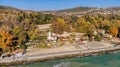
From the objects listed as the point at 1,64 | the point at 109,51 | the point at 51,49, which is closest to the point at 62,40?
the point at 51,49

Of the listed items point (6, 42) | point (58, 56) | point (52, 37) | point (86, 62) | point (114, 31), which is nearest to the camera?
point (86, 62)

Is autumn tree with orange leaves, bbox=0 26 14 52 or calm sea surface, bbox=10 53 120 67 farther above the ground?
autumn tree with orange leaves, bbox=0 26 14 52

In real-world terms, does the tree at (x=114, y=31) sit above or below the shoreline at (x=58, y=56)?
above

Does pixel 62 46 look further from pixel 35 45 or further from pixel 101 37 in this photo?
pixel 101 37

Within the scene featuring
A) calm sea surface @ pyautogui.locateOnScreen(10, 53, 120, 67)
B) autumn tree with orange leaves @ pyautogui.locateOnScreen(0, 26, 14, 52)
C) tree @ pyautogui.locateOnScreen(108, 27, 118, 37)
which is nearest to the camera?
calm sea surface @ pyautogui.locateOnScreen(10, 53, 120, 67)

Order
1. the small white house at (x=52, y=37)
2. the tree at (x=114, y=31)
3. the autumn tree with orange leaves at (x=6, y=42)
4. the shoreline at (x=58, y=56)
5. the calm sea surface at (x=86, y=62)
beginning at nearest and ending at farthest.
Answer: the calm sea surface at (x=86, y=62)
the shoreline at (x=58, y=56)
the autumn tree with orange leaves at (x=6, y=42)
the small white house at (x=52, y=37)
the tree at (x=114, y=31)

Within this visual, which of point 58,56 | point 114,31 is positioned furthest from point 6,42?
point 114,31

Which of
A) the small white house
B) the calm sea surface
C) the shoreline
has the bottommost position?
the calm sea surface

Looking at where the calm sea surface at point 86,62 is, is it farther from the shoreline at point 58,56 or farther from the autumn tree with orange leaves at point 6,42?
the autumn tree with orange leaves at point 6,42

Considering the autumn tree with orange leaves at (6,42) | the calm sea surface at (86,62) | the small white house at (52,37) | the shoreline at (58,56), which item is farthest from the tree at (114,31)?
the autumn tree with orange leaves at (6,42)

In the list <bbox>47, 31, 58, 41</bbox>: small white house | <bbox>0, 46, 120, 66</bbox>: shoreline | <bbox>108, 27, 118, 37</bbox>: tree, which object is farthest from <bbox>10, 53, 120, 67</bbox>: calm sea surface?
<bbox>108, 27, 118, 37</bbox>: tree

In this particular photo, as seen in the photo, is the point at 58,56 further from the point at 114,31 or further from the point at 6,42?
the point at 114,31

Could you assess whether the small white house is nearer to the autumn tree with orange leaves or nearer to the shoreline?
the shoreline
